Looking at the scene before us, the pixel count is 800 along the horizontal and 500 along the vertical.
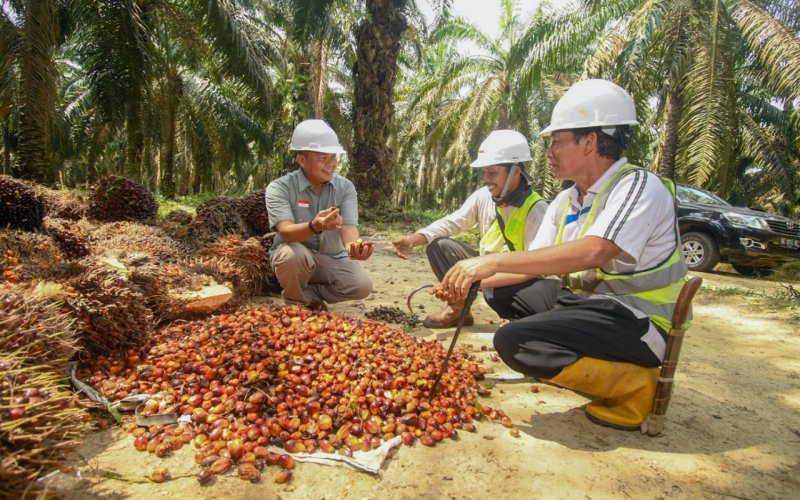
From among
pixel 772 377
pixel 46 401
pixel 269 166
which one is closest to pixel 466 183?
pixel 269 166

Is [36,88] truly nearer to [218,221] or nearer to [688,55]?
[218,221]

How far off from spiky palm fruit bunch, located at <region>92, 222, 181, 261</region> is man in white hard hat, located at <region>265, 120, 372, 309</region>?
81 cm

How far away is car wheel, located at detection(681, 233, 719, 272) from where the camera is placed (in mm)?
7387

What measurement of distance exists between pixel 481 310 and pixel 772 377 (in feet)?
7.02

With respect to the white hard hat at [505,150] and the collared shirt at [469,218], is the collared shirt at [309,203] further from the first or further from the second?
the white hard hat at [505,150]

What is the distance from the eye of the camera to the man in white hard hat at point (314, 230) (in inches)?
136

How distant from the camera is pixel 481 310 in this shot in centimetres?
443

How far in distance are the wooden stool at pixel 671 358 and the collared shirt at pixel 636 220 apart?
20 centimetres

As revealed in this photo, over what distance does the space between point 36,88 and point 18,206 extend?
4.01 metres

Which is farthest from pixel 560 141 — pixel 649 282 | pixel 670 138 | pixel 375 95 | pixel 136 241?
pixel 670 138

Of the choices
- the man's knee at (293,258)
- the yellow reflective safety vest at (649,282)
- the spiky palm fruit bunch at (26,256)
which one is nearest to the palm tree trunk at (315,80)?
the man's knee at (293,258)

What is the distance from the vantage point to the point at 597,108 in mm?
2150

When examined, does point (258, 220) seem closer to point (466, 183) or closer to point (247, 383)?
point (247, 383)

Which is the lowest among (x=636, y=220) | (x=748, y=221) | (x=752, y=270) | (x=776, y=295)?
(x=752, y=270)
